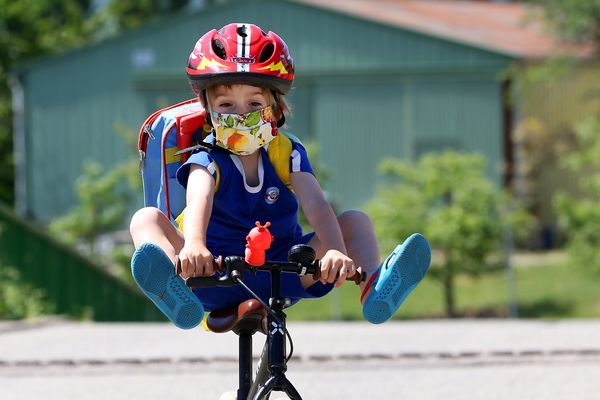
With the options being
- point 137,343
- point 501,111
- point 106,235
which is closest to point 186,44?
point 106,235

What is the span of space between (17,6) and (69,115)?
17.3ft

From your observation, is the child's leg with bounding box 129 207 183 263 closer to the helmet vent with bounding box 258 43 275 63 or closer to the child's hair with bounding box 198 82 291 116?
the child's hair with bounding box 198 82 291 116

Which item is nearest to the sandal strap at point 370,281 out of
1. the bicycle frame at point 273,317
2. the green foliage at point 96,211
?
the bicycle frame at point 273,317

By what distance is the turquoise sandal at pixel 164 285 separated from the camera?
3.97m

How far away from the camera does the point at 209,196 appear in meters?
4.31

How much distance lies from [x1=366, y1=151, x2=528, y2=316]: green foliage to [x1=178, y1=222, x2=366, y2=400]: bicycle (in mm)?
11970

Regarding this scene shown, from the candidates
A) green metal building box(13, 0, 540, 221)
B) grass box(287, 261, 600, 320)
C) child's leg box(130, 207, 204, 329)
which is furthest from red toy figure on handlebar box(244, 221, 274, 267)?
green metal building box(13, 0, 540, 221)

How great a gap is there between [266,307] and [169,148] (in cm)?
115

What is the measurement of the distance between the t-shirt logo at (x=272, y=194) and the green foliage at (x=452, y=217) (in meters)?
11.8

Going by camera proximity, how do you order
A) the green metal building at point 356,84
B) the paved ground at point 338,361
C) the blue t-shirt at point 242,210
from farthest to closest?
the green metal building at point 356,84, the paved ground at point 338,361, the blue t-shirt at point 242,210

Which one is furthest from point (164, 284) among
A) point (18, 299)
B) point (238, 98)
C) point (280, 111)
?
point (18, 299)

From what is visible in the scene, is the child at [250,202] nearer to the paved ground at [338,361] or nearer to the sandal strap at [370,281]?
the sandal strap at [370,281]

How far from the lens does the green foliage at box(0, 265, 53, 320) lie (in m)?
12.2

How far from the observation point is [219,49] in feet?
14.3
